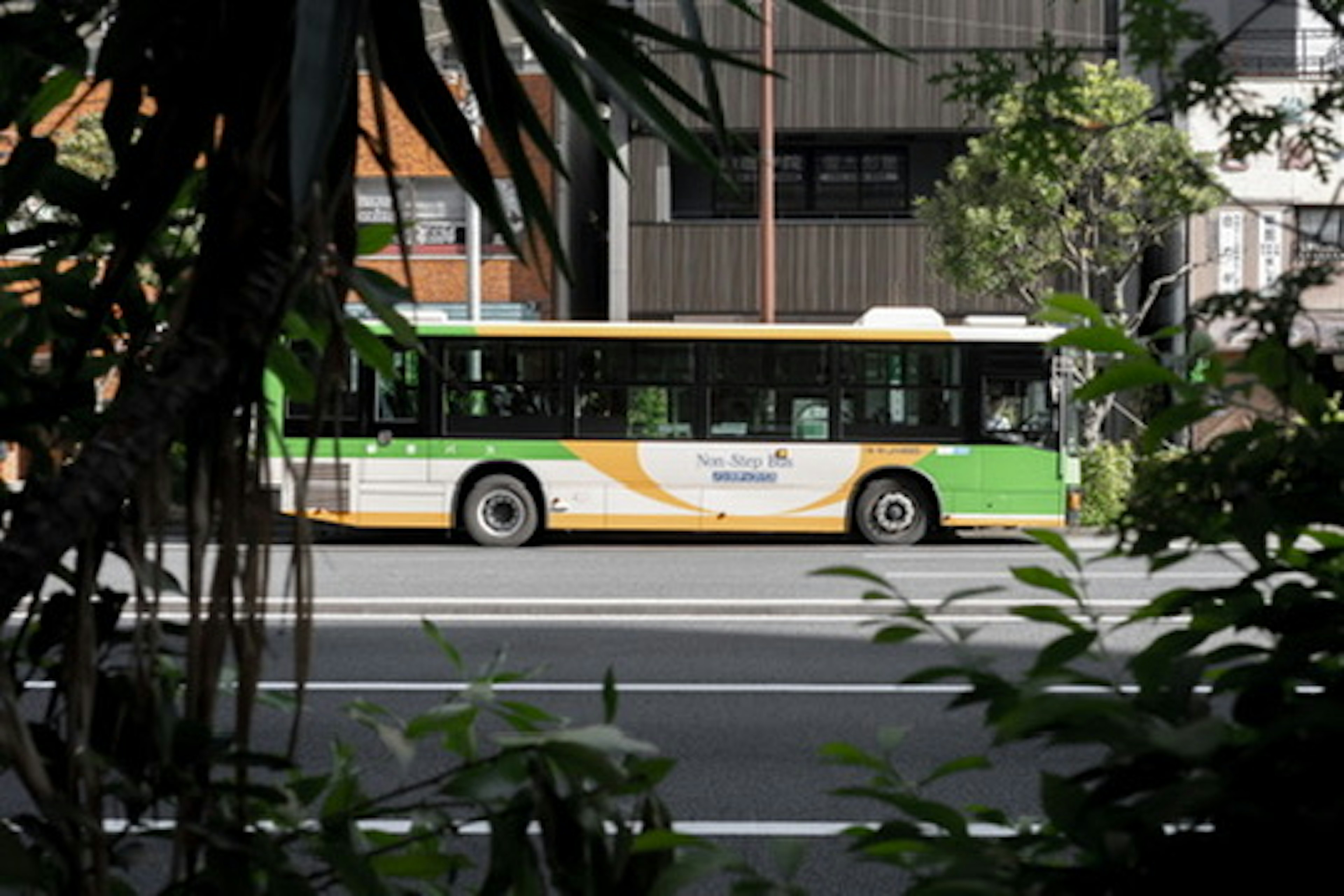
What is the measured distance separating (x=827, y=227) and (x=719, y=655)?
73.6ft

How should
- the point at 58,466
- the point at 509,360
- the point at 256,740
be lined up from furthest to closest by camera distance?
the point at 509,360
the point at 256,740
the point at 58,466

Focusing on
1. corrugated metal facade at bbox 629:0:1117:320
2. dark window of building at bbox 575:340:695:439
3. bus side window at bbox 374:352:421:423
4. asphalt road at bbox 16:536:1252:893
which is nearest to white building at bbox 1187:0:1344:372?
asphalt road at bbox 16:536:1252:893

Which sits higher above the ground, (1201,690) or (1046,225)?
(1046,225)

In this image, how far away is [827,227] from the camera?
107ft

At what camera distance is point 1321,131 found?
148 centimetres

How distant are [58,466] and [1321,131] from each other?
1.31m

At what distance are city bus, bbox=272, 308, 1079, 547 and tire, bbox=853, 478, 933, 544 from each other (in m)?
0.02

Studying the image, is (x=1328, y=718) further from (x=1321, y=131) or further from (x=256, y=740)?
(x=256, y=740)

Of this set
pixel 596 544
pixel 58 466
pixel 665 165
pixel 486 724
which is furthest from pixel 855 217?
pixel 58 466

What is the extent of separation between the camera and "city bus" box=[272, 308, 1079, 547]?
1975 cm

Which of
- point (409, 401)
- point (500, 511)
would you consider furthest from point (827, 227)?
point (409, 401)

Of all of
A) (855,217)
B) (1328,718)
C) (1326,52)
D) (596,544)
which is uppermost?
(855,217)

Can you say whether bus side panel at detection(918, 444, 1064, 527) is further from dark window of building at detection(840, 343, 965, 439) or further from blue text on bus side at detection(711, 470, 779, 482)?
blue text on bus side at detection(711, 470, 779, 482)

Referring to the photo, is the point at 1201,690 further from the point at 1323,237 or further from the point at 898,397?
the point at 898,397
